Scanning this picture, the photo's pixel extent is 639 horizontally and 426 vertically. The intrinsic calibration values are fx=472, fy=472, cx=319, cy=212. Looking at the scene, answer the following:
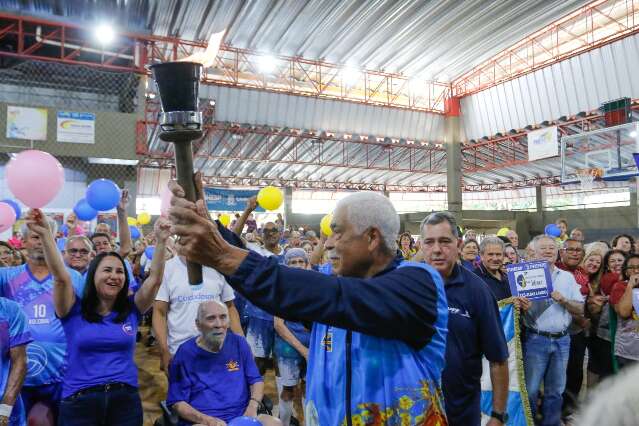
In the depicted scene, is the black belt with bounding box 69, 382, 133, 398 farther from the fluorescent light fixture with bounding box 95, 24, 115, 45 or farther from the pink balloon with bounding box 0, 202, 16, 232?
the fluorescent light fixture with bounding box 95, 24, 115, 45

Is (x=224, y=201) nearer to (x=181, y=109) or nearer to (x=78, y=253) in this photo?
(x=78, y=253)

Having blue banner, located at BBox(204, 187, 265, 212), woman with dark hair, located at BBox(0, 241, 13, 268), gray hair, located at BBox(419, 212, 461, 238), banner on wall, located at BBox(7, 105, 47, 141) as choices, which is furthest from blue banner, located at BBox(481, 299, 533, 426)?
blue banner, located at BBox(204, 187, 265, 212)

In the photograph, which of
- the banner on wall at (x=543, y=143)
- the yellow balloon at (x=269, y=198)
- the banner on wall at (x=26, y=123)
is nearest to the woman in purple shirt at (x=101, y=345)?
the yellow balloon at (x=269, y=198)

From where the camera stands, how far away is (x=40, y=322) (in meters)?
3.10

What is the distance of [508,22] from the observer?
1174 centimetres

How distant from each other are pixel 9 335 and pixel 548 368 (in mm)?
3950

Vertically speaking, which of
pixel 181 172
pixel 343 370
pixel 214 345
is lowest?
pixel 214 345

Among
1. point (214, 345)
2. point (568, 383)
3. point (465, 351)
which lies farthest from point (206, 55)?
point (568, 383)

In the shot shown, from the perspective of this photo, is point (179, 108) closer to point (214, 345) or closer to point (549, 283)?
point (214, 345)


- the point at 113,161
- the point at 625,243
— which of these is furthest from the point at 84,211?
the point at 625,243

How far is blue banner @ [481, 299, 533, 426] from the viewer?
11.4 feet

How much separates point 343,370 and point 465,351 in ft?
4.38

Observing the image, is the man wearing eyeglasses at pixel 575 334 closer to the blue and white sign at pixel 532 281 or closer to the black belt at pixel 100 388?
→ the blue and white sign at pixel 532 281

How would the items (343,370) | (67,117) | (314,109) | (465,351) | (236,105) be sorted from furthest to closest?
(314,109)
(236,105)
(67,117)
(465,351)
(343,370)
